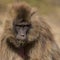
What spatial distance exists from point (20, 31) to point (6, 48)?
534 millimetres

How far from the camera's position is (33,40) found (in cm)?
1016

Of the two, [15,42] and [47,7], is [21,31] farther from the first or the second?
[47,7]

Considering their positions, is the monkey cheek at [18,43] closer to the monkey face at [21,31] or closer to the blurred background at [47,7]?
the monkey face at [21,31]

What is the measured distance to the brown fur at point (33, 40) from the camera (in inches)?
397

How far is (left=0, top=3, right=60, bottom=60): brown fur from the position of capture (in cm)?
1008

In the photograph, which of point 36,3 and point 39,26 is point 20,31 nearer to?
point 39,26

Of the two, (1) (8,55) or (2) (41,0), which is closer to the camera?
(1) (8,55)

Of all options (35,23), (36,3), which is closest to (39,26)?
(35,23)

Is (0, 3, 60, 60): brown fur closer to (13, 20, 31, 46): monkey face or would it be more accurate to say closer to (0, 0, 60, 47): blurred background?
(13, 20, 31, 46): monkey face

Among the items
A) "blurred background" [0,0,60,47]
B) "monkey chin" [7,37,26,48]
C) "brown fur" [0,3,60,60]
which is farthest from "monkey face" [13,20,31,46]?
"blurred background" [0,0,60,47]

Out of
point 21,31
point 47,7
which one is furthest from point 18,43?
point 47,7

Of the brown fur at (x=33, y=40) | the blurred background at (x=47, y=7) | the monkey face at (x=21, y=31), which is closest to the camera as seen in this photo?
the monkey face at (x=21, y=31)

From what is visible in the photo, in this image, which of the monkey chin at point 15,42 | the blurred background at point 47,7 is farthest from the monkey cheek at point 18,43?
the blurred background at point 47,7

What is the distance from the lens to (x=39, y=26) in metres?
10.1
